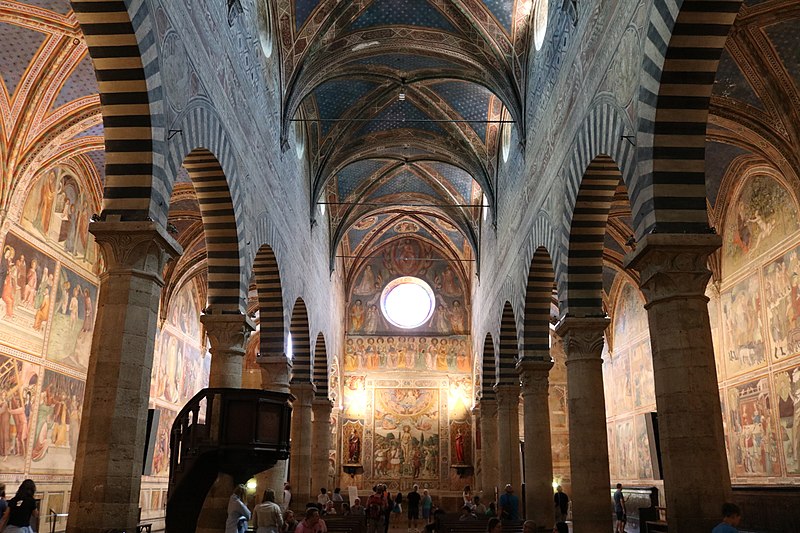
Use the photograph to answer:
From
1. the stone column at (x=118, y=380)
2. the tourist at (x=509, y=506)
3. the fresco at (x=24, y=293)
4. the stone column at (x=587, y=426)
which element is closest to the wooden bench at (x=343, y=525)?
the tourist at (x=509, y=506)

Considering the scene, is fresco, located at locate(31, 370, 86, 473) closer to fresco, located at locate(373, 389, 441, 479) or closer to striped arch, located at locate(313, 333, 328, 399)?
striped arch, located at locate(313, 333, 328, 399)

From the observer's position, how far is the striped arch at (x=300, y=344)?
1838cm

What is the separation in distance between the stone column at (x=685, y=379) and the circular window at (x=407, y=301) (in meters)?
24.5

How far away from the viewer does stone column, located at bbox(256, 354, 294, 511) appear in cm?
1427

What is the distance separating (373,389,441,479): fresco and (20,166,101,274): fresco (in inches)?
631

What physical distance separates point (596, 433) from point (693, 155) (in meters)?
4.68

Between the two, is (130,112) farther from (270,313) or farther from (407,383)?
(407,383)

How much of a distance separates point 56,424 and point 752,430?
554 inches

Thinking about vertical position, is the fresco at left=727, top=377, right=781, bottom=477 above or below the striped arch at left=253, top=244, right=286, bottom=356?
below

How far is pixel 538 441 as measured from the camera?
1397 cm

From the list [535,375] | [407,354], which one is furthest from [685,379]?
[407,354]

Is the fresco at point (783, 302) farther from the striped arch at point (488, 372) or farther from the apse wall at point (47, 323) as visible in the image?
the apse wall at point (47, 323)

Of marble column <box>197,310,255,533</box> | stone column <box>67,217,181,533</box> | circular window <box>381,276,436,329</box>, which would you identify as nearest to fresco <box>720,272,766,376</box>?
marble column <box>197,310,255,533</box>

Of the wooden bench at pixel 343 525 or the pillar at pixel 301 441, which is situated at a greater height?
the pillar at pixel 301 441
